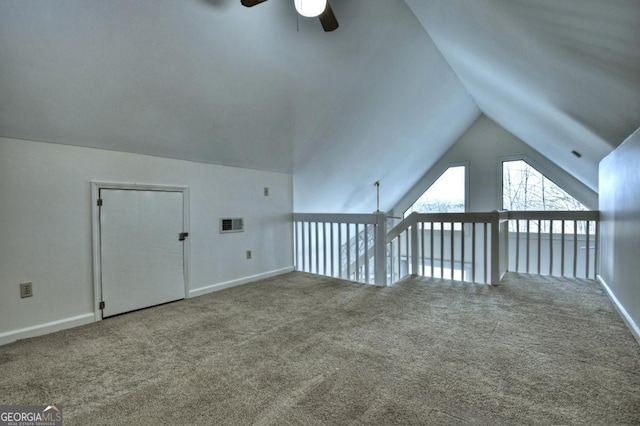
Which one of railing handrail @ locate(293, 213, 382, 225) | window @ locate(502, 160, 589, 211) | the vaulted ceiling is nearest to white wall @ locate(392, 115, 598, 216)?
window @ locate(502, 160, 589, 211)

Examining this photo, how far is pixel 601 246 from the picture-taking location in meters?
3.71

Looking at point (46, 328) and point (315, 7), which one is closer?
point (315, 7)

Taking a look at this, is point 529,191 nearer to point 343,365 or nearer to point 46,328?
point 343,365

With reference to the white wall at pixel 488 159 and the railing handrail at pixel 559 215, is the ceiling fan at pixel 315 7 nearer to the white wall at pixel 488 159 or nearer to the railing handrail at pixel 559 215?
the railing handrail at pixel 559 215

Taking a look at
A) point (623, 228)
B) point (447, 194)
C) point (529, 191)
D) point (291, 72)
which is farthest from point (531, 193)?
point (291, 72)

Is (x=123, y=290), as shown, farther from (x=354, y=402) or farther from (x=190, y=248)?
(x=354, y=402)

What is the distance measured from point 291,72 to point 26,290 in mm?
2985

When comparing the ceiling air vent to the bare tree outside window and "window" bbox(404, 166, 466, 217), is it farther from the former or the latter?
the bare tree outside window

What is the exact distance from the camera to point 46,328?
2432mm

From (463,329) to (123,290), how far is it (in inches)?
122

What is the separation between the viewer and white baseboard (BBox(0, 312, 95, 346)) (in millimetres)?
2266

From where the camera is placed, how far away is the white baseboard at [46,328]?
2.27 m

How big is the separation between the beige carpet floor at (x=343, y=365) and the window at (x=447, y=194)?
Answer: 4.37m

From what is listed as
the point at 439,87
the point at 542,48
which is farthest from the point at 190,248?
the point at 439,87
